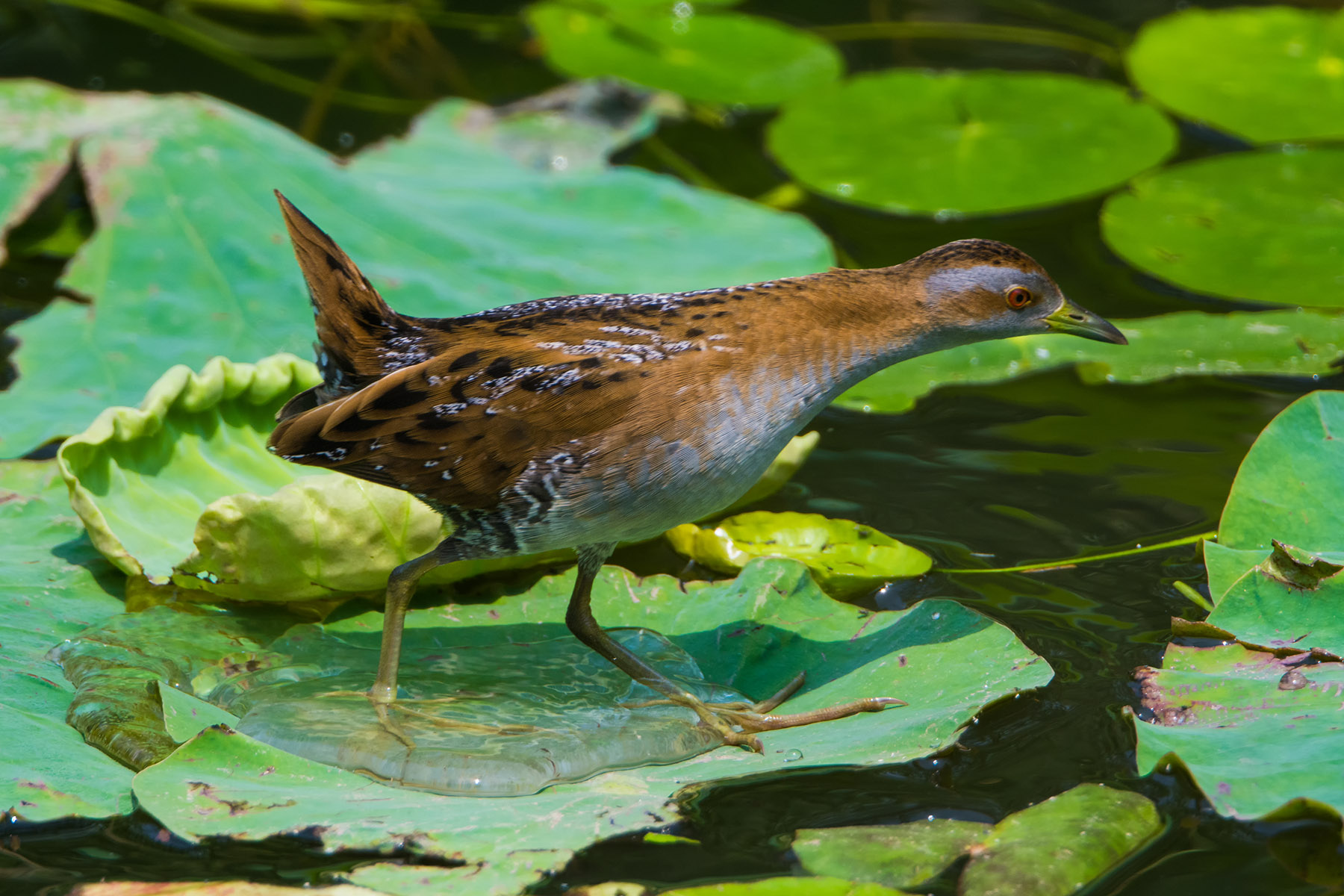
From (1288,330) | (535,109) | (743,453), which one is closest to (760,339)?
(743,453)

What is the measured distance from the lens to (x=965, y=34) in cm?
714

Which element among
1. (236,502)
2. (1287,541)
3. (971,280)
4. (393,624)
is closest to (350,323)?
(236,502)

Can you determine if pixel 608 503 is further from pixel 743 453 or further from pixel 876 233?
pixel 876 233

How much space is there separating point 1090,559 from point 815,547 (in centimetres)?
79

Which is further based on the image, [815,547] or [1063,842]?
[815,547]

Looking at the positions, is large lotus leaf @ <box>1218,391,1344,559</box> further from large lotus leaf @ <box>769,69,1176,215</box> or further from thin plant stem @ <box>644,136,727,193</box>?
thin plant stem @ <box>644,136,727,193</box>

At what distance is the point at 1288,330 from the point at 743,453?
2546mm

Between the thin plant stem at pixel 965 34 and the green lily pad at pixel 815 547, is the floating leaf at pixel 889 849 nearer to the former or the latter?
the green lily pad at pixel 815 547

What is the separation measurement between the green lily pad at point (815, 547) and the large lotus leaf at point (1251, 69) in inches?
122

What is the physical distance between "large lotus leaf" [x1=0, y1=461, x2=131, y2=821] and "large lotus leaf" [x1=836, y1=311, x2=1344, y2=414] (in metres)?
2.46

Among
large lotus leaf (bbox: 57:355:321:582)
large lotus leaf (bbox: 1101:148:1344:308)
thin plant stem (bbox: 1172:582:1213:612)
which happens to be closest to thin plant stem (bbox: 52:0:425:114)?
large lotus leaf (bbox: 57:355:321:582)

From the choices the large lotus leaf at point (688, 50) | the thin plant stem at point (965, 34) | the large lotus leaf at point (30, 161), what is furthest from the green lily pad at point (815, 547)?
the thin plant stem at point (965, 34)

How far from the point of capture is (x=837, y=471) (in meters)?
4.42

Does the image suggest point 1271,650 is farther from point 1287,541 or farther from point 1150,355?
point 1150,355
